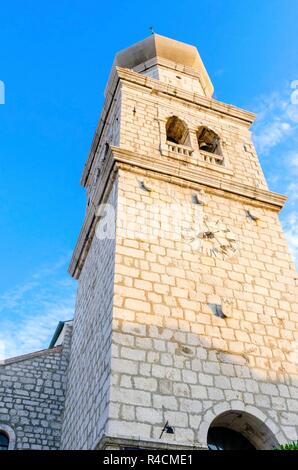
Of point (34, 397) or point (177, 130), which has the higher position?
point (177, 130)

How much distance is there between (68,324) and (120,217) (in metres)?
4.79

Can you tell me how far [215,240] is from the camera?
9.27 m

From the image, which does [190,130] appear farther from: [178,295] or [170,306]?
[170,306]

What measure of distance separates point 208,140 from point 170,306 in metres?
6.33

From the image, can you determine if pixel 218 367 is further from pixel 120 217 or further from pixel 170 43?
pixel 170 43

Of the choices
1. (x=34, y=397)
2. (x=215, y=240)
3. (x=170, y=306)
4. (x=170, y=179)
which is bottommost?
(x=170, y=306)

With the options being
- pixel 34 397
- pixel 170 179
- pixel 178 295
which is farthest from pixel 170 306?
pixel 34 397

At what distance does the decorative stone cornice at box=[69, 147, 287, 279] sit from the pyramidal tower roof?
5.98 m

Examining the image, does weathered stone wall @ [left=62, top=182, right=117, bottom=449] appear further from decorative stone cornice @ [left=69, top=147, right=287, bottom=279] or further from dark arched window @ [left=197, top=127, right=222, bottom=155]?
dark arched window @ [left=197, top=127, right=222, bottom=155]

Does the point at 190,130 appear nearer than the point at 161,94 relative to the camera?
Yes

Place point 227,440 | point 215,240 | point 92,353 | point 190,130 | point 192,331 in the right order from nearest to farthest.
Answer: point 227,440 < point 192,331 < point 92,353 < point 215,240 < point 190,130

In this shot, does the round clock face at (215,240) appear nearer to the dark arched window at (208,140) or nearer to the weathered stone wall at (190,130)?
the weathered stone wall at (190,130)

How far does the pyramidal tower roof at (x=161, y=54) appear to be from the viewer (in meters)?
15.2

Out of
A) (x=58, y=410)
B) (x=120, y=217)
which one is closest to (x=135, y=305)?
(x=120, y=217)
